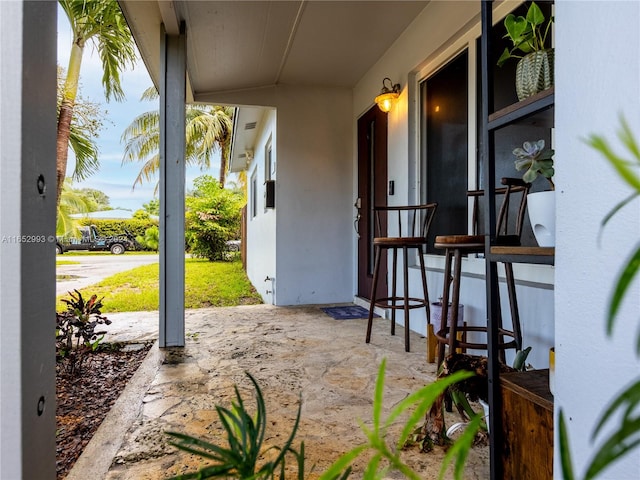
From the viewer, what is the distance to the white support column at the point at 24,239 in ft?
1.79

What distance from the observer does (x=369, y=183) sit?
424 cm

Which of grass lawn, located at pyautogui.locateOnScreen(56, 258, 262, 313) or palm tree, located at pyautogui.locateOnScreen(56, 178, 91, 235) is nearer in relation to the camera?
grass lawn, located at pyautogui.locateOnScreen(56, 258, 262, 313)

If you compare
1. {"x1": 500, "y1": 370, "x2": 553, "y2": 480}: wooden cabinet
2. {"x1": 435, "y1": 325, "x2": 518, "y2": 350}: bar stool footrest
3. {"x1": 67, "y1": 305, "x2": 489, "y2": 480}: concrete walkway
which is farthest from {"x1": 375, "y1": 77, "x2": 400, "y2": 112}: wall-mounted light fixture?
{"x1": 500, "y1": 370, "x2": 553, "y2": 480}: wooden cabinet

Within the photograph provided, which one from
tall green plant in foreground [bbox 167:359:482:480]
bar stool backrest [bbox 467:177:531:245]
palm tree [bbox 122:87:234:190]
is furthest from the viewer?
palm tree [bbox 122:87:234:190]

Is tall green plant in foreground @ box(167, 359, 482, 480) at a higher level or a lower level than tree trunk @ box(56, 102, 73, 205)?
lower

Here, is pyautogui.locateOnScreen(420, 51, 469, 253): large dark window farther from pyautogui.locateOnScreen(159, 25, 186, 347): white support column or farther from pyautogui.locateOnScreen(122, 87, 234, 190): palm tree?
pyautogui.locateOnScreen(122, 87, 234, 190): palm tree

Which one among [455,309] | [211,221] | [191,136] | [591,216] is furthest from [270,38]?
[191,136]

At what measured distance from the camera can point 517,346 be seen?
1.73m

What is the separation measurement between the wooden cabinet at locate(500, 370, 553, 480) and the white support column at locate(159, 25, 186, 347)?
2299 millimetres

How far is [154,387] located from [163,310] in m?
0.81

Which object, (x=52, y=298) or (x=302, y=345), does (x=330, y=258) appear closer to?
(x=302, y=345)

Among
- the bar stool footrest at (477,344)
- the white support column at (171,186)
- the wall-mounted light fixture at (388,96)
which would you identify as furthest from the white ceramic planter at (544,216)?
the wall-mounted light fixture at (388,96)

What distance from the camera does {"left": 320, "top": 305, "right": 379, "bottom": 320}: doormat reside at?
387 centimetres

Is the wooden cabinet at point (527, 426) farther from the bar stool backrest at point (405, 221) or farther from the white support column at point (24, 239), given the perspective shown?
the bar stool backrest at point (405, 221)
